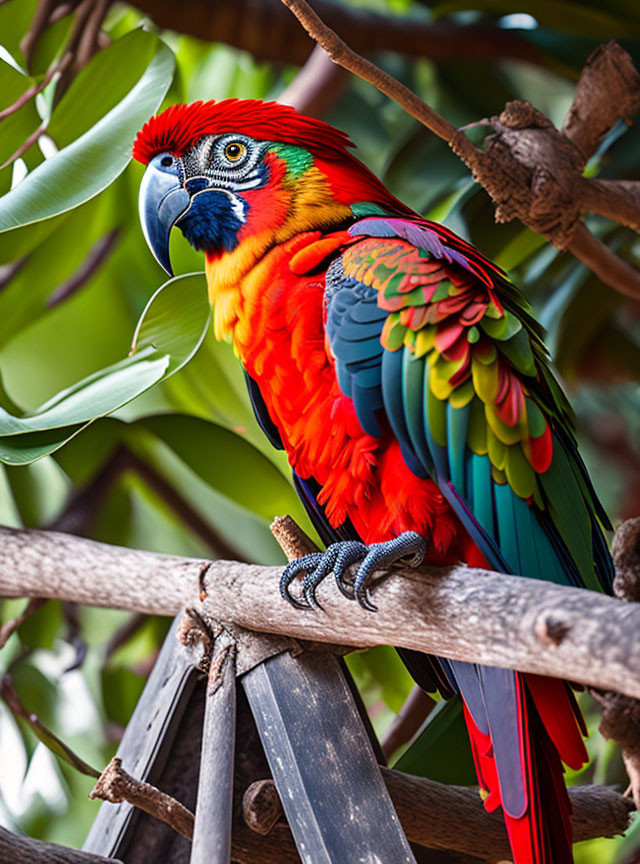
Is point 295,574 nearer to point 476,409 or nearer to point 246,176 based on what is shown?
point 476,409

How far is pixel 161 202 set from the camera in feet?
2.22

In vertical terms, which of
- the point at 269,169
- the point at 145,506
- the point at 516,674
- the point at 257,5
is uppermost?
the point at 257,5

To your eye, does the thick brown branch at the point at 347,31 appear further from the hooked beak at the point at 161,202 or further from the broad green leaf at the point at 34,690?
the broad green leaf at the point at 34,690

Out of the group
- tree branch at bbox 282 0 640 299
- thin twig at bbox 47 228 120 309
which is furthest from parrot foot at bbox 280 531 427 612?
thin twig at bbox 47 228 120 309

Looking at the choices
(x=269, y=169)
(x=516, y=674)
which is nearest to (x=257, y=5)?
(x=269, y=169)

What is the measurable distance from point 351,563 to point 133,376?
28cm

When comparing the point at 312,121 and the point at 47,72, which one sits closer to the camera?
the point at 312,121

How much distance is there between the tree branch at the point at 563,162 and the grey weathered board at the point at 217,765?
0.45 m

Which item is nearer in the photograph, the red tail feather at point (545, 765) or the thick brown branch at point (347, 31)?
the red tail feather at point (545, 765)

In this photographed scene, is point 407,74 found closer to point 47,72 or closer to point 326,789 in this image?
point 47,72

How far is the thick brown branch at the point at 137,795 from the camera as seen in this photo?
0.56m

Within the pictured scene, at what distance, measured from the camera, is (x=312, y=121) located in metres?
0.68

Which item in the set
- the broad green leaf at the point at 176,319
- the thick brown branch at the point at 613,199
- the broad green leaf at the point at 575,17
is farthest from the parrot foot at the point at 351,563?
the broad green leaf at the point at 575,17

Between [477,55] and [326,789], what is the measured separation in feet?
3.57
